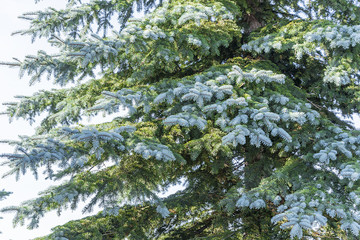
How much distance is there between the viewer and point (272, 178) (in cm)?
527

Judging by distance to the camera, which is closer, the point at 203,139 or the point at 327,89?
the point at 203,139

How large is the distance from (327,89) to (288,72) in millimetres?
915

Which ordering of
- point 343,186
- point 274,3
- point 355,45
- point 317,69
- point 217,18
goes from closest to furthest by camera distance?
point 343,186, point 355,45, point 217,18, point 317,69, point 274,3

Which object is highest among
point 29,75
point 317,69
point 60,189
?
point 29,75

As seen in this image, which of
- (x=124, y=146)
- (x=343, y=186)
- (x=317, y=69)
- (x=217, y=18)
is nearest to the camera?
(x=124, y=146)

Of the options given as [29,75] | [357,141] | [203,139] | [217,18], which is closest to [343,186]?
[357,141]

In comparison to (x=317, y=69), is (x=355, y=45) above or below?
above

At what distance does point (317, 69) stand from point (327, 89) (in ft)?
1.61

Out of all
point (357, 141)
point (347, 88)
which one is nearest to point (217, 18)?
point (347, 88)

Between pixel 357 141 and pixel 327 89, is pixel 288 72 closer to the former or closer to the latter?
pixel 327 89

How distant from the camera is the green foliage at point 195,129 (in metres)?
4.56

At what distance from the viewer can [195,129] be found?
5977 millimetres

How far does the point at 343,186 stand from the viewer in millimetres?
5109

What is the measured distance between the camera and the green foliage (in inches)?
179
